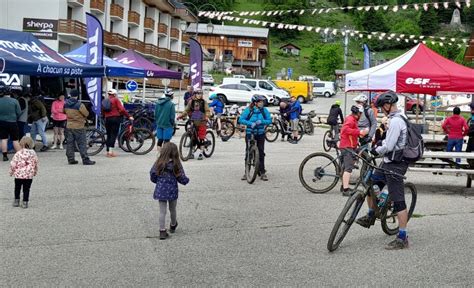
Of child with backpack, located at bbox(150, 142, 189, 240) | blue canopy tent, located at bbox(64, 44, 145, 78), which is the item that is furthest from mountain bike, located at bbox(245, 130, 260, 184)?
blue canopy tent, located at bbox(64, 44, 145, 78)

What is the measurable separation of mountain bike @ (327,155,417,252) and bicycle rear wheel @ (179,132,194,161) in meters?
7.56

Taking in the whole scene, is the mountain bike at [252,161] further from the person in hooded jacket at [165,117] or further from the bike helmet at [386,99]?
the bike helmet at [386,99]

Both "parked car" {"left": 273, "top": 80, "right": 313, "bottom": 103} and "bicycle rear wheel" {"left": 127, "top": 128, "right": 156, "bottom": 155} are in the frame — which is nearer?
"bicycle rear wheel" {"left": 127, "top": 128, "right": 156, "bottom": 155}

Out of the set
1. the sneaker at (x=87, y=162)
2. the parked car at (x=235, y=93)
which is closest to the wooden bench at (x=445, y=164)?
the sneaker at (x=87, y=162)

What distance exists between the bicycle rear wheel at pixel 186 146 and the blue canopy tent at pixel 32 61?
3.74 meters

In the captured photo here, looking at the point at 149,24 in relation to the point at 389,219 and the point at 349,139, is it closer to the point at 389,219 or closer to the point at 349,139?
the point at 349,139

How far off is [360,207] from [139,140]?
1026cm

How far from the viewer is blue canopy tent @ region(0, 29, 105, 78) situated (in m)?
14.9

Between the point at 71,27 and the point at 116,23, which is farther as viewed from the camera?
the point at 116,23

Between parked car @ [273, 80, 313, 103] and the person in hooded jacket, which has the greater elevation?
parked car @ [273, 80, 313, 103]

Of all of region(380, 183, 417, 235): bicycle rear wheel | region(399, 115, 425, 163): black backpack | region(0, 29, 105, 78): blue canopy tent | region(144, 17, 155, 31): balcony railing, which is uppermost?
region(144, 17, 155, 31): balcony railing

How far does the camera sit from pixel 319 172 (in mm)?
10703

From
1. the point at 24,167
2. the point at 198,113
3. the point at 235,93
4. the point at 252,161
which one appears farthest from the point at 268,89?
the point at 24,167

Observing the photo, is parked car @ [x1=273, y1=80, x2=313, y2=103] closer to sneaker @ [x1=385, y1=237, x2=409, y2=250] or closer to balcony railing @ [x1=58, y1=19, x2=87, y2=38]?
balcony railing @ [x1=58, y1=19, x2=87, y2=38]
